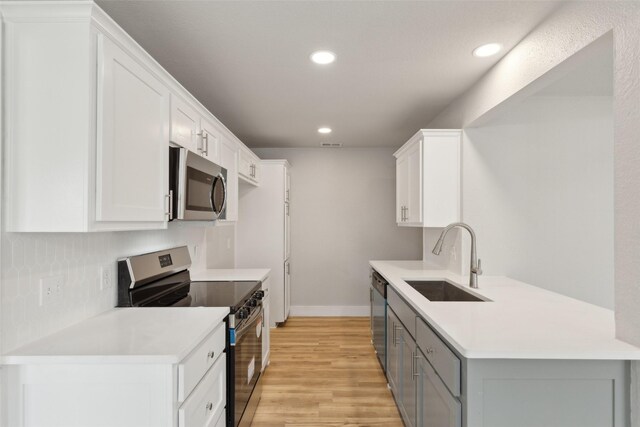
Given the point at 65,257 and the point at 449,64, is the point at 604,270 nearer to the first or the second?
the point at 449,64

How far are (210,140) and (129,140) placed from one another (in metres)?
1.16

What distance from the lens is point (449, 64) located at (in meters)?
2.37

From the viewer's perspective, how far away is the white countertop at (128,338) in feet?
4.12

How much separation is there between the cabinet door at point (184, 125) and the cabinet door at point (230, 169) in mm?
589

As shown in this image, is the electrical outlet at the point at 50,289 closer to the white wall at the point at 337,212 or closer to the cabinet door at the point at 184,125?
the cabinet door at the point at 184,125

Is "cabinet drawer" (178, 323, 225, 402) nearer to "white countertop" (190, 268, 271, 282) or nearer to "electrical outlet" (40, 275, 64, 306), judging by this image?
"electrical outlet" (40, 275, 64, 306)

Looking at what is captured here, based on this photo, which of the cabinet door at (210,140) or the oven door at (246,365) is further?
the cabinet door at (210,140)

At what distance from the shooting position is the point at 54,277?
1523mm

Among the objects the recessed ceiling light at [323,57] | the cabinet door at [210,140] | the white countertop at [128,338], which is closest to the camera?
the white countertop at [128,338]

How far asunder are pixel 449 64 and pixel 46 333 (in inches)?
104

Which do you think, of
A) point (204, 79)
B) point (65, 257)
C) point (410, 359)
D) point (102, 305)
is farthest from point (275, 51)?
point (410, 359)

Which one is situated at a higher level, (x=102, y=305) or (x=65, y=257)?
(x=65, y=257)

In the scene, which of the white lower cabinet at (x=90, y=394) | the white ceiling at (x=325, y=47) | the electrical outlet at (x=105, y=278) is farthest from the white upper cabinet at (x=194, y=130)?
the white lower cabinet at (x=90, y=394)

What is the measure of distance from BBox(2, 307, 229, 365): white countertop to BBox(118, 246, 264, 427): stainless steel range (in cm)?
17
